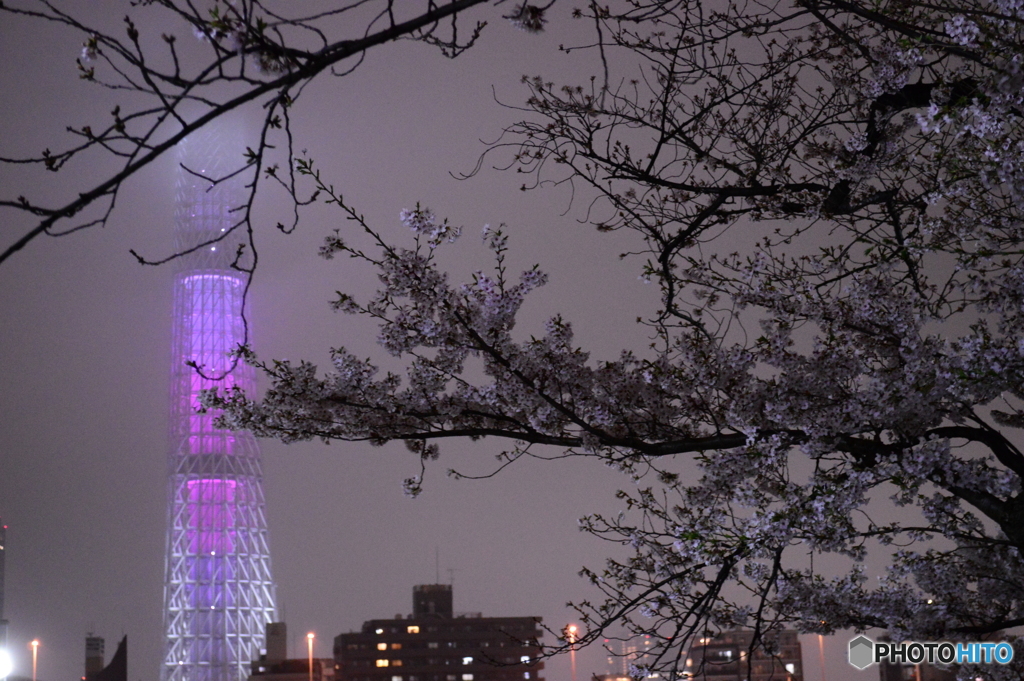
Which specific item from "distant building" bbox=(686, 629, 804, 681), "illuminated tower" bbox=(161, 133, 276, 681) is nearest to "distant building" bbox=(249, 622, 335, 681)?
"illuminated tower" bbox=(161, 133, 276, 681)

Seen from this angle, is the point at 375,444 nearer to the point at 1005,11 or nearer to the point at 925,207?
the point at 925,207

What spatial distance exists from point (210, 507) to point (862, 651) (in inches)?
1815

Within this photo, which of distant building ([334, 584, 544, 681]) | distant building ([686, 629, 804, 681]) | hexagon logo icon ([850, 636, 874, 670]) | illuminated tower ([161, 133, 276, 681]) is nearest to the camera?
distant building ([686, 629, 804, 681])

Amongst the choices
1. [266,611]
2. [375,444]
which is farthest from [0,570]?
[375,444]

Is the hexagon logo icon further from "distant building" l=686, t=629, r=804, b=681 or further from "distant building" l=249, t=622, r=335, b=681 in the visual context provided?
"distant building" l=249, t=622, r=335, b=681

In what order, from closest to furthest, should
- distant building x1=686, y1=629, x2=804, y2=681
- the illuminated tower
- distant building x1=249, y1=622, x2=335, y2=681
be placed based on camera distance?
distant building x1=686, y1=629, x2=804, y2=681 < the illuminated tower < distant building x1=249, y1=622, x2=335, y2=681

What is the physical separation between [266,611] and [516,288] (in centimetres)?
4828

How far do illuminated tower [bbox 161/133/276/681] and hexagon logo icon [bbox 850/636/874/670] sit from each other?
4315 cm

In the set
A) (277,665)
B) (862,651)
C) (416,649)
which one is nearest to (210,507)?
(277,665)

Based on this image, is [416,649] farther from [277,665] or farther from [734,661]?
[734,661]

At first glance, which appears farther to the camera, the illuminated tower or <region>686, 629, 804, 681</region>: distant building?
the illuminated tower

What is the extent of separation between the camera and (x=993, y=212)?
12.8 feet

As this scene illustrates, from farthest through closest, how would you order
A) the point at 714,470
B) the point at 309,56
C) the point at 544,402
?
the point at 544,402
the point at 714,470
the point at 309,56

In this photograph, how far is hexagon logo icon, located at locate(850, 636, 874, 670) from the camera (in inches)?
202
